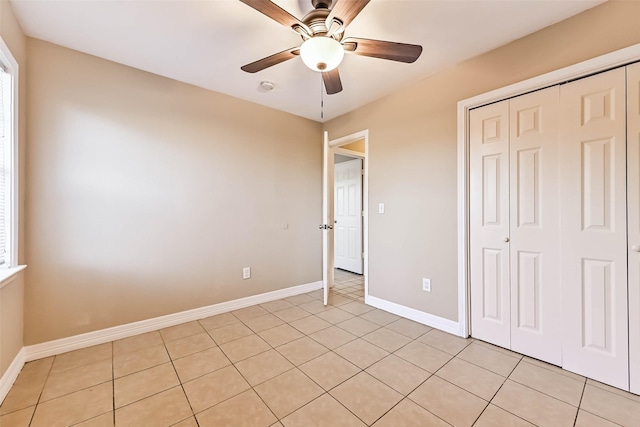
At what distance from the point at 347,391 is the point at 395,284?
4.70 feet

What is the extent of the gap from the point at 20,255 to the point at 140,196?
2.83ft

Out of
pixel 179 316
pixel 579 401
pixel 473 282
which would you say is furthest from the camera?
pixel 179 316

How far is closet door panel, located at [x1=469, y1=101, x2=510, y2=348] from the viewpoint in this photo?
6.85 ft

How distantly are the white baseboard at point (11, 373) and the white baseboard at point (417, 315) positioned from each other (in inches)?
116

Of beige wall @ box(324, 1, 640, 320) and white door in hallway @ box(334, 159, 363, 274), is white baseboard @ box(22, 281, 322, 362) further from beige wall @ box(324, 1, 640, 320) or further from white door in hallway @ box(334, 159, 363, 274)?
white door in hallway @ box(334, 159, 363, 274)

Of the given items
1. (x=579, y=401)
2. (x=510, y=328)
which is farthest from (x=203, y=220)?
(x=579, y=401)

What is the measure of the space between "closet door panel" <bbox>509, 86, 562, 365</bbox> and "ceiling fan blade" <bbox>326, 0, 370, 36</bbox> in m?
1.54

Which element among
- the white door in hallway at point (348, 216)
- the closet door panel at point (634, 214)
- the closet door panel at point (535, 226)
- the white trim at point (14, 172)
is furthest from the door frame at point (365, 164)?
the white trim at point (14, 172)

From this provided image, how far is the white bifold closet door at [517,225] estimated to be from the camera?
6.12 feet

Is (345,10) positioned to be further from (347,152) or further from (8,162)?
(347,152)

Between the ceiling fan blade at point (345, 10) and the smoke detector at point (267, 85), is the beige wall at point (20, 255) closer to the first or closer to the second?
the smoke detector at point (267, 85)

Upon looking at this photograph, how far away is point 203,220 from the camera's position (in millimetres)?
2740

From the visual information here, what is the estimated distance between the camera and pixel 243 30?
1.86 m

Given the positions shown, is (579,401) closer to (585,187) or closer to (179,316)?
(585,187)
